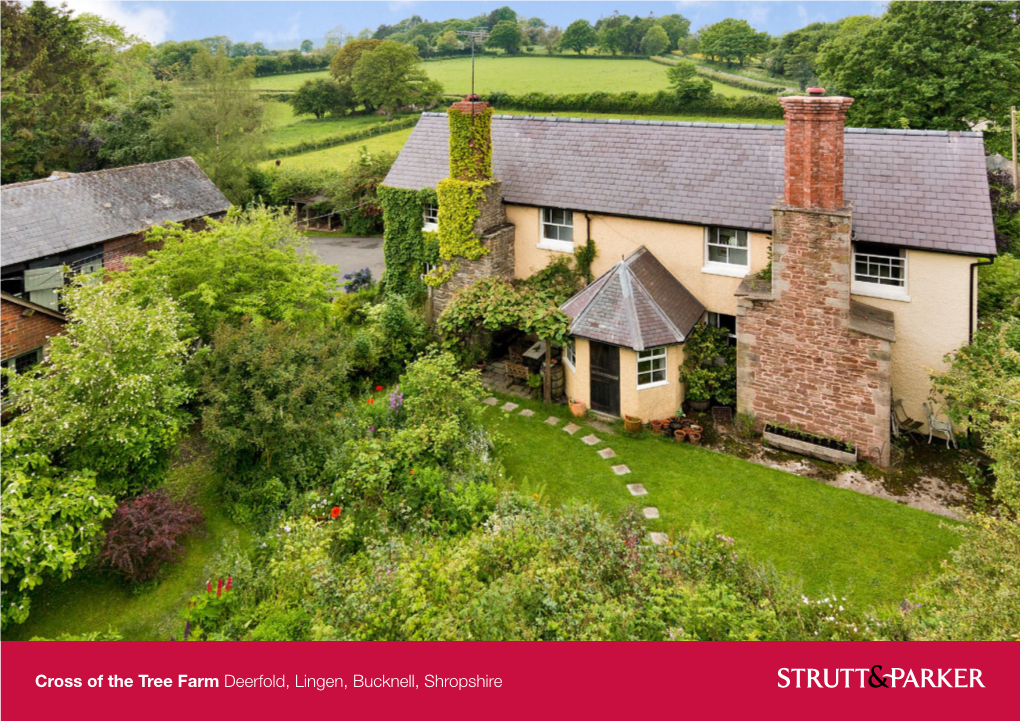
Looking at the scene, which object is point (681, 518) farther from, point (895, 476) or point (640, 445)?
point (895, 476)

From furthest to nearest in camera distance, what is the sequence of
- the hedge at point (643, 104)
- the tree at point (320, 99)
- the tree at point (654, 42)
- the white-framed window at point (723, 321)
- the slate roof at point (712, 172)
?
the tree at point (320, 99) → the tree at point (654, 42) → the hedge at point (643, 104) → the white-framed window at point (723, 321) → the slate roof at point (712, 172)

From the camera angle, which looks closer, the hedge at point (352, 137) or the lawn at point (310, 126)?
the hedge at point (352, 137)

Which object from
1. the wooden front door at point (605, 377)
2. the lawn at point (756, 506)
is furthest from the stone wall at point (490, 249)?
the lawn at point (756, 506)

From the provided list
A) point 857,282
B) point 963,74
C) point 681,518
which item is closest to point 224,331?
point 681,518

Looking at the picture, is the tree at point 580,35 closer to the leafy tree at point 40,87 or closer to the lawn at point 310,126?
the lawn at point 310,126

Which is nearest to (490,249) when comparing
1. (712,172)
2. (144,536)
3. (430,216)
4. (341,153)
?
(430,216)

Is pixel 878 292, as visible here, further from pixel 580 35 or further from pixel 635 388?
pixel 580 35
